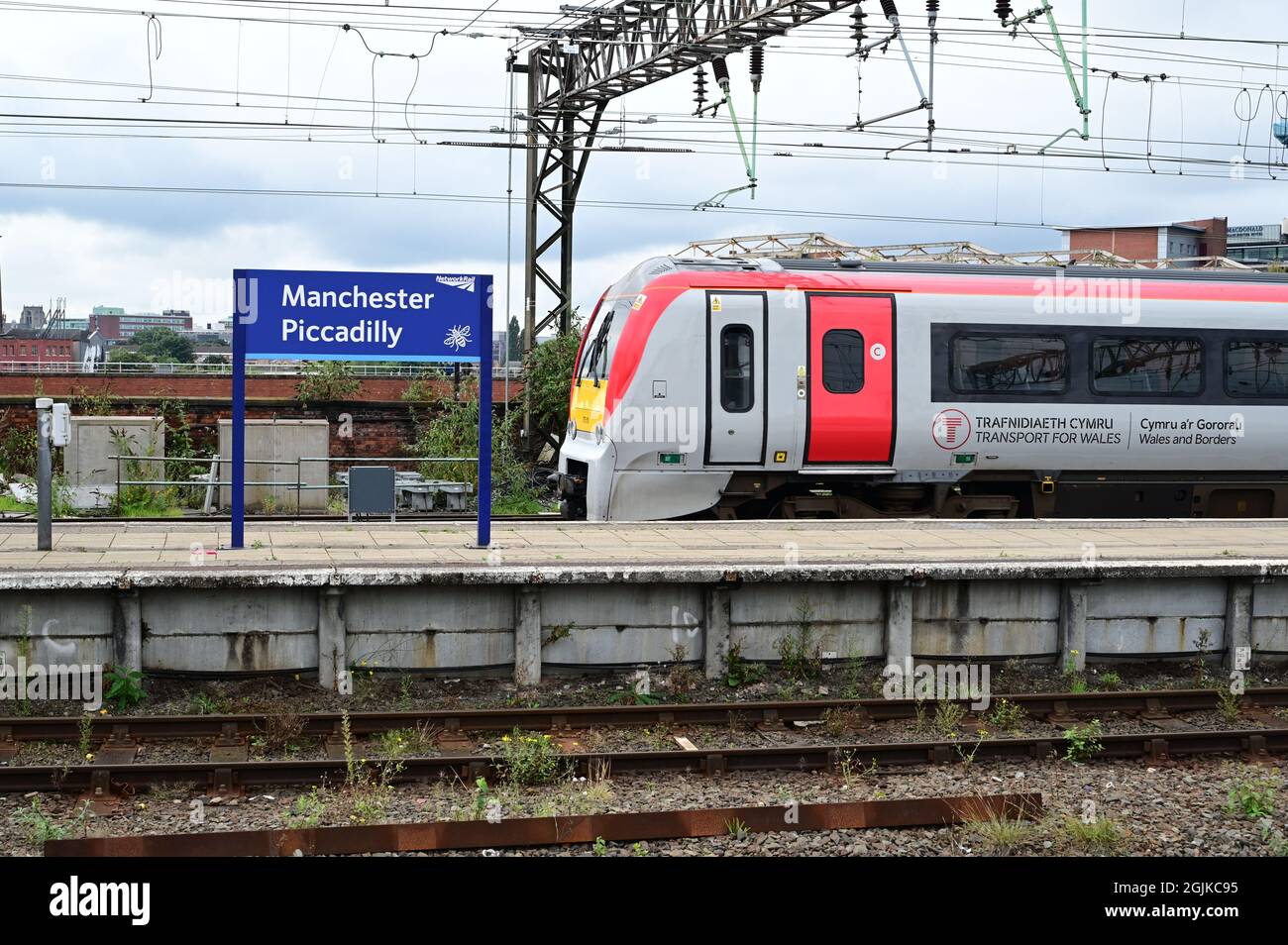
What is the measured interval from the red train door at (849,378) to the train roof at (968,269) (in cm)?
67

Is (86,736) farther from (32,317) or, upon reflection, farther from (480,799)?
(32,317)

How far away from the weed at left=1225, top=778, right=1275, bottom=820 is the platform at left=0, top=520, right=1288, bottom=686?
3133 millimetres

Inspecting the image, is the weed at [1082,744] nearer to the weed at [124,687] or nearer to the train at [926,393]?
the train at [926,393]

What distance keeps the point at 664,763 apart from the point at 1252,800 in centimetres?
368

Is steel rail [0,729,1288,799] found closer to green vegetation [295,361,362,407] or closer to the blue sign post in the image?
the blue sign post

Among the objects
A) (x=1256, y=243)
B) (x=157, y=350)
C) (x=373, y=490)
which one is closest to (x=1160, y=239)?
Result: (x=1256, y=243)

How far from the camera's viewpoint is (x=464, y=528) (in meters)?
14.4

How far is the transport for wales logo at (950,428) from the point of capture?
49.3 feet

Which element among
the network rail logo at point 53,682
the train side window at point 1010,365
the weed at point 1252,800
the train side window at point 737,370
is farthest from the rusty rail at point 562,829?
the train side window at point 1010,365

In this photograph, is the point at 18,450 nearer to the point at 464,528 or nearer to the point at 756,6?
the point at 464,528

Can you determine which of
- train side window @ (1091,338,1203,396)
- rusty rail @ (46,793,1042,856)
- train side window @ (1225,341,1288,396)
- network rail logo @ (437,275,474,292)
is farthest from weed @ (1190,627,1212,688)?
network rail logo @ (437,275,474,292)

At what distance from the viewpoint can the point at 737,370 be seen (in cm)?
1451
